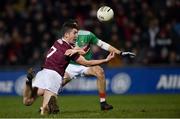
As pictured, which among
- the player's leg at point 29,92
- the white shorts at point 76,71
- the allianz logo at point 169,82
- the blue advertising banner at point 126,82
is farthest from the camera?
the blue advertising banner at point 126,82

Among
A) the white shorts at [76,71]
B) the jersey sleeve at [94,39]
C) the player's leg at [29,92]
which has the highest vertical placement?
the jersey sleeve at [94,39]

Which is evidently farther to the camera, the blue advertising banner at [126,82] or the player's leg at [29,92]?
the blue advertising banner at [126,82]

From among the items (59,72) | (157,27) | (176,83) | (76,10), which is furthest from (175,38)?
(59,72)

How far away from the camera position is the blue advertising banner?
23.0m

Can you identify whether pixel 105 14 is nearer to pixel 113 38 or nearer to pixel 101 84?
pixel 101 84

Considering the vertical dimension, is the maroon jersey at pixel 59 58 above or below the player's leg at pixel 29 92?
above

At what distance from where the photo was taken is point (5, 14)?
A: 26.2 m

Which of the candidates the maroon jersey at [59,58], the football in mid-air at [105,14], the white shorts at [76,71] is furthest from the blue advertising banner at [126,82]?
the maroon jersey at [59,58]

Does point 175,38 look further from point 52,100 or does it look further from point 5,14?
point 52,100

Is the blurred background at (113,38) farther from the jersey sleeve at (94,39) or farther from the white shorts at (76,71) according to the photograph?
the jersey sleeve at (94,39)

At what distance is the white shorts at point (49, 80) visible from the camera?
1397cm

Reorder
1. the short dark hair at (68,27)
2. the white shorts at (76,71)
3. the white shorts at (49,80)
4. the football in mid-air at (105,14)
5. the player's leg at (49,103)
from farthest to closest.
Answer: the white shorts at (76,71), the football in mid-air at (105,14), the short dark hair at (68,27), the white shorts at (49,80), the player's leg at (49,103)

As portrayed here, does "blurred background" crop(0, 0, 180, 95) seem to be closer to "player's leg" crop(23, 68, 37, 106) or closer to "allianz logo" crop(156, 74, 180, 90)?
"allianz logo" crop(156, 74, 180, 90)

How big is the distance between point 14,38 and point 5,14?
1478 millimetres
